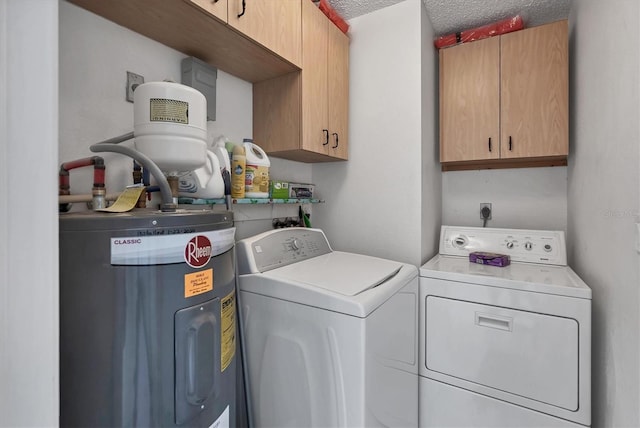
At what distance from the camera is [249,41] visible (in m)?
1.37

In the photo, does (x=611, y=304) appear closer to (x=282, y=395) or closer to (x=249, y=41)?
(x=282, y=395)

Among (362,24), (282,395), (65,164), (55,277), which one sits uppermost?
(362,24)

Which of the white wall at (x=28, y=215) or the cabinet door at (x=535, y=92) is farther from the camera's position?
the cabinet door at (x=535, y=92)

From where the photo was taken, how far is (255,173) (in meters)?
1.62

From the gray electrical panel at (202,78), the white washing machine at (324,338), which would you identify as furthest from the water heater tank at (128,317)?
the gray electrical panel at (202,78)

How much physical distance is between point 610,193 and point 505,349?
34.5 inches

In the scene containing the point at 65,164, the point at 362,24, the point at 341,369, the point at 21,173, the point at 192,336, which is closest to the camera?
the point at 21,173

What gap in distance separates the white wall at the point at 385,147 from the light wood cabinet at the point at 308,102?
0.19 m

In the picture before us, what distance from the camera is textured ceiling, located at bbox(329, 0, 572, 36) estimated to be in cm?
193

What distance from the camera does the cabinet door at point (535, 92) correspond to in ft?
6.14

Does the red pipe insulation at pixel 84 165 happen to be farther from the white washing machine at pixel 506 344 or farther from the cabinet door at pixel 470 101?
the cabinet door at pixel 470 101

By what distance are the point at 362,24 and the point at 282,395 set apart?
2326 millimetres

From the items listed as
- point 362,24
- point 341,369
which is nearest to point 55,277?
point 341,369

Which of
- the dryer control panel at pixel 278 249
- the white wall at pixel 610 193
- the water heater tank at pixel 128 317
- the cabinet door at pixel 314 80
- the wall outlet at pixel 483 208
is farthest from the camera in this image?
the wall outlet at pixel 483 208
